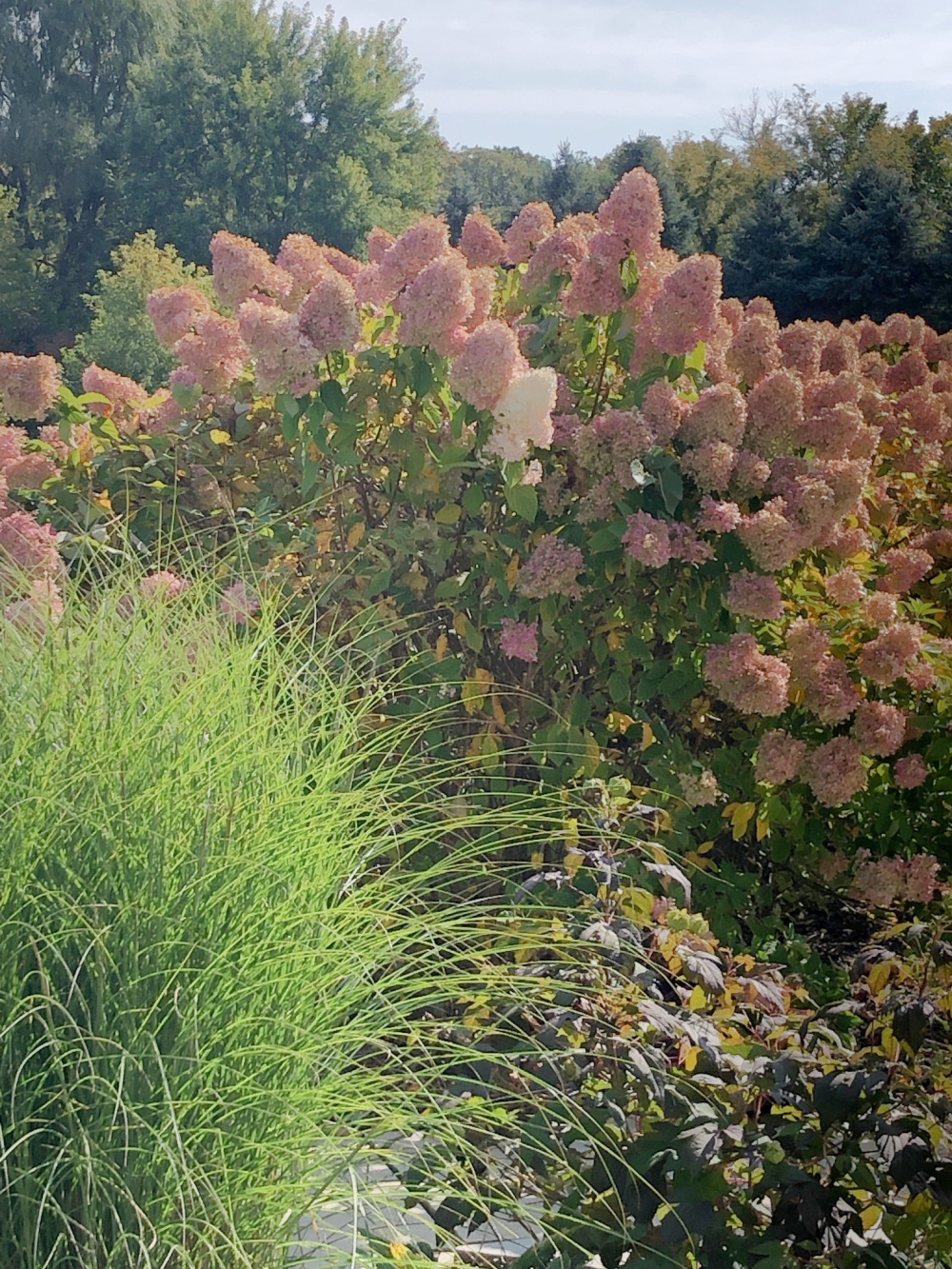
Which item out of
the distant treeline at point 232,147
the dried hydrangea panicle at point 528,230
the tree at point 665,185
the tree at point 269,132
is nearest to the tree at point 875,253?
the tree at point 665,185

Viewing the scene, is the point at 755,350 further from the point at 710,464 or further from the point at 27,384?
A: the point at 27,384

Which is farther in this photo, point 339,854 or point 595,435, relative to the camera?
point 595,435

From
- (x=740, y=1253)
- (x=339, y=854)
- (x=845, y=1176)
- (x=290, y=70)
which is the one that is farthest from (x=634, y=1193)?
(x=290, y=70)

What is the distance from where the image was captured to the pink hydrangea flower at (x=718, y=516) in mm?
2404

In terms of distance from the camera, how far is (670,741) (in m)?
2.58

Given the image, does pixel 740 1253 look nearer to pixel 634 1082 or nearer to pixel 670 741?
pixel 634 1082

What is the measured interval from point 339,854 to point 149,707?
323mm

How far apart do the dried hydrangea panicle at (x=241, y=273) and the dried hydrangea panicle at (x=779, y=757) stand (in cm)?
159

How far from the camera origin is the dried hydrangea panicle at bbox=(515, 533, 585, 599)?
2.42m

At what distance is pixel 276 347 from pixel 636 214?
77 centimetres

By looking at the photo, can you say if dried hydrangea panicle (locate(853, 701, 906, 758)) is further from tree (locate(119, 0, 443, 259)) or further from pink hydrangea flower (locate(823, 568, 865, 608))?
tree (locate(119, 0, 443, 259))

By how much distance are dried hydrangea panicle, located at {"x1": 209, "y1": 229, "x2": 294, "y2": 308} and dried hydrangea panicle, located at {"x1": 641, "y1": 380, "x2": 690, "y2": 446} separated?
107 centimetres

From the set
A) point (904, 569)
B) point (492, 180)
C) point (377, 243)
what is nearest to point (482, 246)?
point (377, 243)

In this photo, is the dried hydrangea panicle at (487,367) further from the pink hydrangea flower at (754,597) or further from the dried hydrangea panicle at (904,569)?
the dried hydrangea panicle at (904,569)
